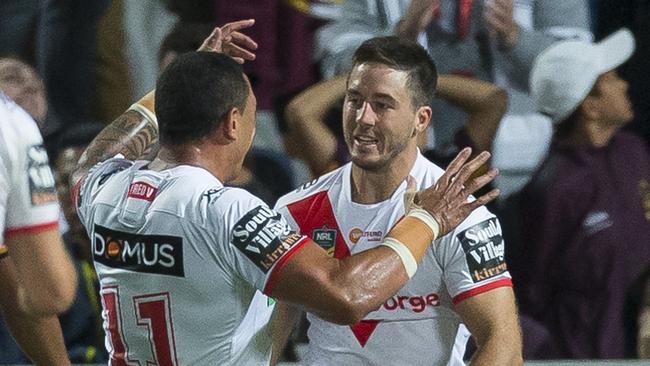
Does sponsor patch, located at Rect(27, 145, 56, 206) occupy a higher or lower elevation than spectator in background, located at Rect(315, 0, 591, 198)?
higher

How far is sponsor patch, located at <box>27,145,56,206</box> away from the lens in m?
3.47

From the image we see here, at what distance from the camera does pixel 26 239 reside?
11.5 ft

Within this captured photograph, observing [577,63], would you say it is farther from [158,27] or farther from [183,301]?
[183,301]

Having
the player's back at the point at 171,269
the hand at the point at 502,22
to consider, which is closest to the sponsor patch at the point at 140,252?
the player's back at the point at 171,269

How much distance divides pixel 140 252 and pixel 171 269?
93 mm

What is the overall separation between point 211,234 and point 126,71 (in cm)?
294

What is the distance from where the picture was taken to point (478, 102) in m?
6.07

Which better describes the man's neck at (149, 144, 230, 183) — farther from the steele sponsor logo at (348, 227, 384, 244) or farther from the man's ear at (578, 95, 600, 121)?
the man's ear at (578, 95, 600, 121)

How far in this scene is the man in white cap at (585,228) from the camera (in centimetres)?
594

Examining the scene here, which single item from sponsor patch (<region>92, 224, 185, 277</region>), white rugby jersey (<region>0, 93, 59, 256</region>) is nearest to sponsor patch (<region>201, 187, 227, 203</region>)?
sponsor patch (<region>92, 224, 185, 277</region>)

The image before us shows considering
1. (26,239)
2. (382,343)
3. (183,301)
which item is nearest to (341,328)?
(382,343)

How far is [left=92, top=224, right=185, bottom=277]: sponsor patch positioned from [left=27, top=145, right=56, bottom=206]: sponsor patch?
0.21 meters

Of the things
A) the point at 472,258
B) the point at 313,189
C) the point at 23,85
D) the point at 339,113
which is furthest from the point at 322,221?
the point at 23,85

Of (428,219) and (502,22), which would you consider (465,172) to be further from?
(502,22)
